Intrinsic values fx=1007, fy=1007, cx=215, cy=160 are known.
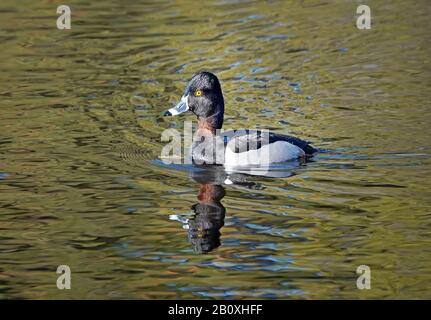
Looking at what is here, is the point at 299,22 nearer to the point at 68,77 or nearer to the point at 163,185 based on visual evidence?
the point at 68,77

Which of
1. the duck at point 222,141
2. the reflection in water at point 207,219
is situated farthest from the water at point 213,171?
the duck at point 222,141

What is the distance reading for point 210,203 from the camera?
39.7 feet

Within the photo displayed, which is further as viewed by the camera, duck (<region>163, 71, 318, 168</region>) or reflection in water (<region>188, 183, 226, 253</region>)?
duck (<region>163, 71, 318, 168</region>)

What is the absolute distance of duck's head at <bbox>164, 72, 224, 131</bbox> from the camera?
573 inches

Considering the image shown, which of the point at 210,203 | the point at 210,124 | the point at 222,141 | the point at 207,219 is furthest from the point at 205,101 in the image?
the point at 207,219

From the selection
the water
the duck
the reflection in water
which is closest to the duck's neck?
the duck

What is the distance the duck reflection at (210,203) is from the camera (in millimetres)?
10773

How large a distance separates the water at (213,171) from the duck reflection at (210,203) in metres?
0.03

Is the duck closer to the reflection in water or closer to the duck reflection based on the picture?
the duck reflection

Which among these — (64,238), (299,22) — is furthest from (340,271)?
(299,22)

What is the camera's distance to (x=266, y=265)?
32.7ft

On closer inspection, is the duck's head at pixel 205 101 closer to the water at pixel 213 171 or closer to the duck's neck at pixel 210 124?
the duck's neck at pixel 210 124

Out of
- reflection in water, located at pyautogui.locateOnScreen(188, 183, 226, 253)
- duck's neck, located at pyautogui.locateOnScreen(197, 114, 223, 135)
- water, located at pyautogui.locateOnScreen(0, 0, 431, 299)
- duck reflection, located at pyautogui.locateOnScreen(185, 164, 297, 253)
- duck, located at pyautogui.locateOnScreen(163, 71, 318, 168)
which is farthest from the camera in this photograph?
duck's neck, located at pyautogui.locateOnScreen(197, 114, 223, 135)
